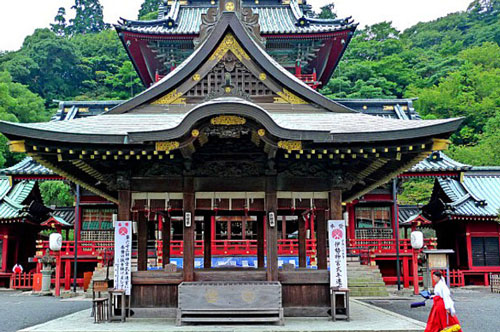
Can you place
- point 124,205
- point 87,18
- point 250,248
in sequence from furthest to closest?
point 87,18
point 250,248
point 124,205

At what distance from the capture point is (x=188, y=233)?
10250 mm

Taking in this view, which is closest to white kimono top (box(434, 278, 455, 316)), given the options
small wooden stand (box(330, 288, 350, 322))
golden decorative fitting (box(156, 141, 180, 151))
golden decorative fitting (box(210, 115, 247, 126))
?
small wooden stand (box(330, 288, 350, 322))

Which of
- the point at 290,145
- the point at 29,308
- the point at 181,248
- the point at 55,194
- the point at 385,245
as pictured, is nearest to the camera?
the point at 290,145

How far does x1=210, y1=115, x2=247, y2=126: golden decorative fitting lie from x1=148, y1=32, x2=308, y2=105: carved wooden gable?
2.04 m

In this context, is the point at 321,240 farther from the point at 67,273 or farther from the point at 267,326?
the point at 67,273

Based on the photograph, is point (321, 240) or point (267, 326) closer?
point (267, 326)

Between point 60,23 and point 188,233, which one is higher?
point 60,23

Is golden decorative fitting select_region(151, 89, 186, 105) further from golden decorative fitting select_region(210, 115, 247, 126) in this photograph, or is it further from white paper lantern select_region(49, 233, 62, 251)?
white paper lantern select_region(49, 233, 62, 251)

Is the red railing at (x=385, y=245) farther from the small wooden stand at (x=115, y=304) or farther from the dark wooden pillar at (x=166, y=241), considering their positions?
the small wooden stand at (x=115, y=304)

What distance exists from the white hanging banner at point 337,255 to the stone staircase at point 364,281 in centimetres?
802

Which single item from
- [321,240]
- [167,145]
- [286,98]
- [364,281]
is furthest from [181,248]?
[167,145]

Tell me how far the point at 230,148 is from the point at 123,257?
10.9ft

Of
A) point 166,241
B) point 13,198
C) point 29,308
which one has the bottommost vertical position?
point 29,308

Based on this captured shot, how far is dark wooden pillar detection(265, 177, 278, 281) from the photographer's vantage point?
1016cm
